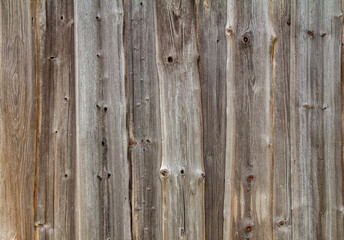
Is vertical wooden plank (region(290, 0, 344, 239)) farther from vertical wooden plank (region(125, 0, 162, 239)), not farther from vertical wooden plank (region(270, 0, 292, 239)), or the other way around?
vertical wooden plank (region(125, 0, 162, 239))

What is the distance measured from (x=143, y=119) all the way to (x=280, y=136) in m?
0.80

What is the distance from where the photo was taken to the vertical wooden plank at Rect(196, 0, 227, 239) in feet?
5.36

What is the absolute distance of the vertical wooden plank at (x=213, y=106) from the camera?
5.36 ft

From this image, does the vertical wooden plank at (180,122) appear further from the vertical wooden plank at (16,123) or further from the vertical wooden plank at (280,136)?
the vertical wooden plank at (16,123)

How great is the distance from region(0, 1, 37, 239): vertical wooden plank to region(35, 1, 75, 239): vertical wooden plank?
50 mm

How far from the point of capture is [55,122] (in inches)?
64.9

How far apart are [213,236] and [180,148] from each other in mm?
546

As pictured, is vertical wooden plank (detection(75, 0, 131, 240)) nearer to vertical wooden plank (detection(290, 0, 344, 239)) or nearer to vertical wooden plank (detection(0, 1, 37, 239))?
vertical wooden plank (detection(0, 1, 37, 239))

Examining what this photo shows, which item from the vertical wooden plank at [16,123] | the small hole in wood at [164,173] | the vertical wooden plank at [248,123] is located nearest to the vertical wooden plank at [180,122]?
the small hole in wood at [164,173]

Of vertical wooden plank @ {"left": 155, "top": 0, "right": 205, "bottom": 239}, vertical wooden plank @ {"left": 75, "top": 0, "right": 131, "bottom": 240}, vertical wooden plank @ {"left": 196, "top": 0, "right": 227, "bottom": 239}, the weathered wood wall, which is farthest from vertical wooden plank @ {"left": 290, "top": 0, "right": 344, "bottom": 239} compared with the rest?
vertical wooden plank @ {"left": 75, "top": 0, "right": 131, "bottom": 240}

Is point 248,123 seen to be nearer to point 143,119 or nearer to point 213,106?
point 213,106

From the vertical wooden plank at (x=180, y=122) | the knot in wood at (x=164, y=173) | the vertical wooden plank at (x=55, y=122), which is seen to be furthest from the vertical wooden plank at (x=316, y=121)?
the vertical wooden plank at (x=55, y=122)

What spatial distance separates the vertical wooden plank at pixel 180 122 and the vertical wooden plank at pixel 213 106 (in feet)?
0.14

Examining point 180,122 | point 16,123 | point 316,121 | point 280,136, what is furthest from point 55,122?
point 316,121
